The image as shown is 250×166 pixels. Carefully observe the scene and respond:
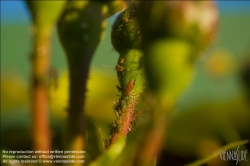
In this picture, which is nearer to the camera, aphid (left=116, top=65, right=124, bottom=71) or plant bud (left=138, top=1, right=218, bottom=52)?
plant bud (left=138, top=1, right=218, bottom=52)

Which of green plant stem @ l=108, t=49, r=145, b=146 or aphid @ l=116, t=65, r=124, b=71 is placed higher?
aphid @ l=116, t=65, r=124, b=71

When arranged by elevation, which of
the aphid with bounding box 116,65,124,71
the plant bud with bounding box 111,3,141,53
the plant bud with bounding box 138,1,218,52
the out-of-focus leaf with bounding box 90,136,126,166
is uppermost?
the plant bud with bounding box 111,3,141,53

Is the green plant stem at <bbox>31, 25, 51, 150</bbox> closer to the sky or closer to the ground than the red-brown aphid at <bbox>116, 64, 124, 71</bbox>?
closer to the ground

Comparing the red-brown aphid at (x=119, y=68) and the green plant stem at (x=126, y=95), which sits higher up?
the red-brown aphid at (x=119, y=68)

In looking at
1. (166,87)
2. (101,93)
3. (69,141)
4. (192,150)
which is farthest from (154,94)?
(101,93)

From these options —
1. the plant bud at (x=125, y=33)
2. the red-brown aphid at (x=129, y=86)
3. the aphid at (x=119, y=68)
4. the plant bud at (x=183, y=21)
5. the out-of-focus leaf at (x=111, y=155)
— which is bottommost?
the out-of-focus leaf at (x=111, y=155)

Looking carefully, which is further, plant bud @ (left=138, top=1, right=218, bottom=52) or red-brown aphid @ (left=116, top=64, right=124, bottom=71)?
red-brown aphid @ (left=116, top=64, right=124, bottom=71)

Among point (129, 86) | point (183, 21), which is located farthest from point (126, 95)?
point (183, 21)

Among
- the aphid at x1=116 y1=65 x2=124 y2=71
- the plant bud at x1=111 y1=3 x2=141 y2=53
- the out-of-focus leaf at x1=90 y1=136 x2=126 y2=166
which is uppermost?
the plant bud at x1=111 y1=3 x2=141 y2=53

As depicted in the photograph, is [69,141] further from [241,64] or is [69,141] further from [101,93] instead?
[101,93]
